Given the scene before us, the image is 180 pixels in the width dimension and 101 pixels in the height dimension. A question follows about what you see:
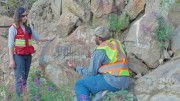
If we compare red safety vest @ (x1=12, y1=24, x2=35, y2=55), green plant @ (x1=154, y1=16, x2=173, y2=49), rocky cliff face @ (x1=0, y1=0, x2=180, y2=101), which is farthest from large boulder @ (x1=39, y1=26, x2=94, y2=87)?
green plant @ (x1=154, y1=16, x2=173, y2=49)

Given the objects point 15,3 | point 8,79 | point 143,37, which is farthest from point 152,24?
point 15,3

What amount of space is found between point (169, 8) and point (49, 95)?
282 centimetres

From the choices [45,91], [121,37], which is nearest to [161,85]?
[121,37]

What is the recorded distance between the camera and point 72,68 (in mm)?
7789

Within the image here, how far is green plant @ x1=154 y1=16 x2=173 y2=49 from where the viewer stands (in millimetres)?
7274

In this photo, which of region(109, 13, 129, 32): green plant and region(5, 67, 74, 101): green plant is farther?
region(109, 13, 129, 32): green plant

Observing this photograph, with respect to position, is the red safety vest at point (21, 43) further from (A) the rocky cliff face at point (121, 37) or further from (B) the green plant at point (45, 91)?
(A) the rocky cliff face at point (121, 37)

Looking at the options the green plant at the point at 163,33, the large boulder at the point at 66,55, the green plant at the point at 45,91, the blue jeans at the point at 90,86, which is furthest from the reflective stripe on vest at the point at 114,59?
the large boulder at the point at 66,55

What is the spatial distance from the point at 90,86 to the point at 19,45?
148 cm

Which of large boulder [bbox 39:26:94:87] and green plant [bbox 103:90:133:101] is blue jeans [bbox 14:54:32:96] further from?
green plant [bbox 103:90:133:101]

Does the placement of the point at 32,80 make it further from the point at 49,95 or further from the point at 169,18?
the point at 169,18

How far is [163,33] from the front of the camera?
24.0 feet

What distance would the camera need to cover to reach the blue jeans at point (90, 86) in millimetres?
6617

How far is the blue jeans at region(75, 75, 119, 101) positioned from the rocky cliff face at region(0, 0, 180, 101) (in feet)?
1.88
